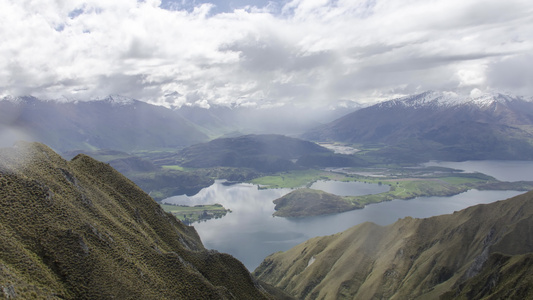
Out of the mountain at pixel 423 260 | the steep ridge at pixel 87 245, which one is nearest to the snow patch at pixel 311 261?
the mountain at pixel 423 260

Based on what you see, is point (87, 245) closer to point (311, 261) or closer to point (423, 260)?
point (311, 261)

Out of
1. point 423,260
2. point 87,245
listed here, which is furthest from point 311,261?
point 87,245

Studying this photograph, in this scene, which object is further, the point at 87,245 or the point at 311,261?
the point at 311,261

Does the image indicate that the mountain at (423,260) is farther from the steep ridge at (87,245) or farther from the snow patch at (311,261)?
the steep ridge at (87,245)

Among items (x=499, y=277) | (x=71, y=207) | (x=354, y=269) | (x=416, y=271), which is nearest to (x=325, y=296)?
(x=354, y=269)

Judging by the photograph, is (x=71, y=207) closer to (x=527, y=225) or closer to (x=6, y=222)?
(x=6, y=222)
